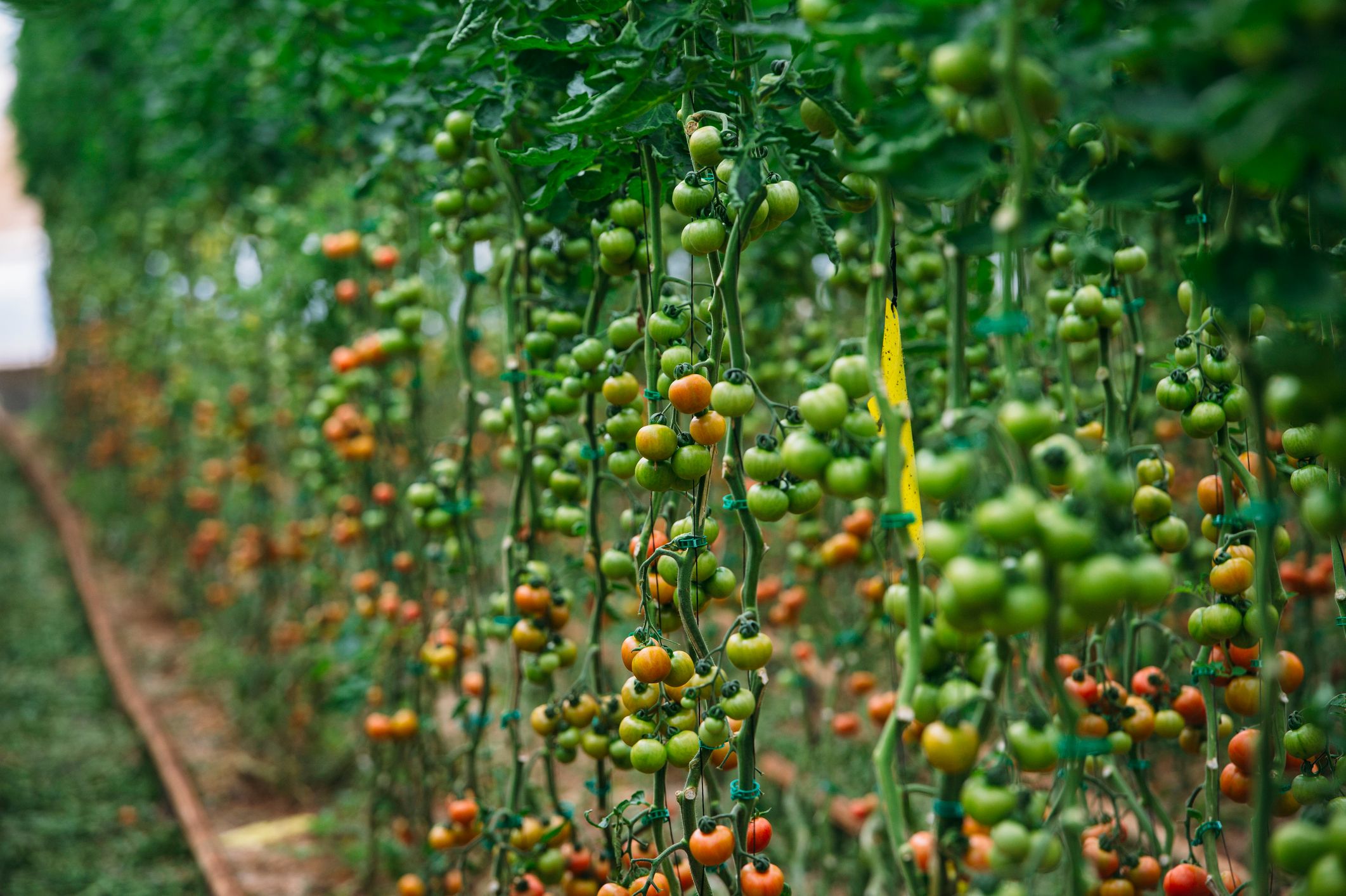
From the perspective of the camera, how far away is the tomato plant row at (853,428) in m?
0.70

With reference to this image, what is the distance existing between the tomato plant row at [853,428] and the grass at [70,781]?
2.36ft

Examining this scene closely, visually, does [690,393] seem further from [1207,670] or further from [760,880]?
[1207,670]

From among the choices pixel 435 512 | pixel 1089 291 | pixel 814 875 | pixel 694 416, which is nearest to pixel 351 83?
pixel 435 512

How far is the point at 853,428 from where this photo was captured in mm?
879

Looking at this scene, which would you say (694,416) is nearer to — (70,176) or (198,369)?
(198,369)

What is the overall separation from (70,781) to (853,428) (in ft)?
11.8

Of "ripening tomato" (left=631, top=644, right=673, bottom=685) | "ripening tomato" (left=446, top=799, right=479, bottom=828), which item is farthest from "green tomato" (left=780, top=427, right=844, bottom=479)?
"ripening tomato" (left=446, top=799, right=479, bottom=828)

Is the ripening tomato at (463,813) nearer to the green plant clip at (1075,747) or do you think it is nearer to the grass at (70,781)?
the green plant clip at (1075,747)

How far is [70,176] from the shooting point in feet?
20.5

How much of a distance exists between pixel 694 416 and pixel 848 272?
30.9 inches

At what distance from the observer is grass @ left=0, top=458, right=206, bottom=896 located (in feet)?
9.27

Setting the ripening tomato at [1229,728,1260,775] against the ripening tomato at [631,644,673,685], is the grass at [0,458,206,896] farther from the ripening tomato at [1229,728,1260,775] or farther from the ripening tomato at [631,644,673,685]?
the ripening tomato at [1229,728,1260,775]

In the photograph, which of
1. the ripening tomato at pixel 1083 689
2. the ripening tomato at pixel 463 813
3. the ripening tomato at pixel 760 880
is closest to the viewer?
the ripening tomato at pixel 760 880

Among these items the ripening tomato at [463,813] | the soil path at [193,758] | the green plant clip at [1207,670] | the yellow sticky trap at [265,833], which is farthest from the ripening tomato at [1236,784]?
the yellow sticky trap at [265,833]
